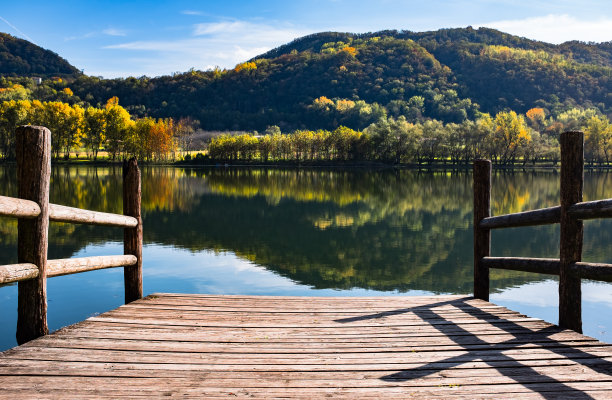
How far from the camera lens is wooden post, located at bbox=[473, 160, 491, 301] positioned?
565 cm

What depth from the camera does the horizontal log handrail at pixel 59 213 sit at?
138 inches

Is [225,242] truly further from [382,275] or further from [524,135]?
[524,135]

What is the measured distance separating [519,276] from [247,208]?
1440 centimetres

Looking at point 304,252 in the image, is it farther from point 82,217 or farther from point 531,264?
point 82,217

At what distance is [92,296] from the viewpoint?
9102 mm

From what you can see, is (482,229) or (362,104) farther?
(362,104)

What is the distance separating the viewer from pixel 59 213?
4.11m

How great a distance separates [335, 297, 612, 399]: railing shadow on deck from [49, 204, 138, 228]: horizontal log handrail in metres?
2.34

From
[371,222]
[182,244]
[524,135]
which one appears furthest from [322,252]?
[524,135]

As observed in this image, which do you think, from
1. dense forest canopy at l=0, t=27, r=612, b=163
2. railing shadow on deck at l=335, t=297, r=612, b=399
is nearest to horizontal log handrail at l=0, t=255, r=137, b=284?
railing shadow on deck at l=335, t=297, r=612, b=399

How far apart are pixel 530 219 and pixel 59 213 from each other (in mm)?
4097

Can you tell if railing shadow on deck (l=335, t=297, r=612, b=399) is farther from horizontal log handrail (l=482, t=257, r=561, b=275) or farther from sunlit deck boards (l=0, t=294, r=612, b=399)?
horizontal log handrail (l=482, t=257, r=561, b=275)

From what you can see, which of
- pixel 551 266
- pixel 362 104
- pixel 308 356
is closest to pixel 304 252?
pixel 551 266

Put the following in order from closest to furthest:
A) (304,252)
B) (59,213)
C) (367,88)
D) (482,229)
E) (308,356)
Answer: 1. (308,356)
2. (59,213)
3. (482,229)
4. (304,252)
5. (367,88)
